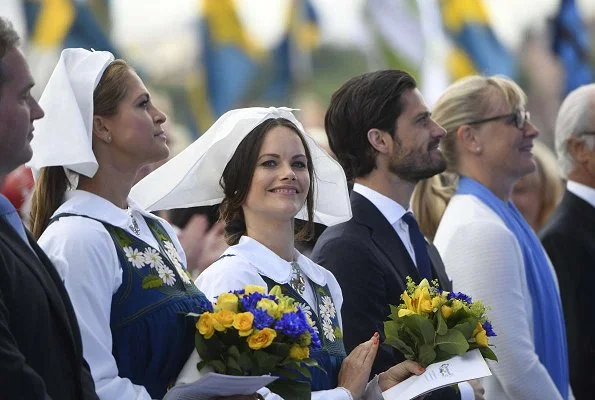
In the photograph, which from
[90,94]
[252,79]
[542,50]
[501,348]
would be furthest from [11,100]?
[542,50]

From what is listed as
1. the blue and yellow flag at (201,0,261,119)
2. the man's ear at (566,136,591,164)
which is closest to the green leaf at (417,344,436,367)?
the man's ear at (566,136,591,164)

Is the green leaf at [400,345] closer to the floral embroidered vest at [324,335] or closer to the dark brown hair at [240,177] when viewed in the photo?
the floral embroidered vest at [324,335]

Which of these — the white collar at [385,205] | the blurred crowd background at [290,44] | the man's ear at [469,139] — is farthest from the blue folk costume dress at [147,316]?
the blurred crowd background at [290,44]

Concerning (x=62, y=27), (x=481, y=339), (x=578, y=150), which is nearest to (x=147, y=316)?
(x=481, y=339)

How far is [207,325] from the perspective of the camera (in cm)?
383

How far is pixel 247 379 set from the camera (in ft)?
12.0

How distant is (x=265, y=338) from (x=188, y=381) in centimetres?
27

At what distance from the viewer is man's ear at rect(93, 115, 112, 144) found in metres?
4.11

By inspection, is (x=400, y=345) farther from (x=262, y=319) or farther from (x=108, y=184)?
(x=108, y=184)

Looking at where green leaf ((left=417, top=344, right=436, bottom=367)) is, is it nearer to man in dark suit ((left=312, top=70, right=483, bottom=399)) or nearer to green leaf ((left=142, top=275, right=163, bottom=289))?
man in dark suit ((left=312, top=70, right=483, bottom=399))

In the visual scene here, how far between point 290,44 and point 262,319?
13.2 meters

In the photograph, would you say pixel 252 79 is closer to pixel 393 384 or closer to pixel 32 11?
pixel 32 11

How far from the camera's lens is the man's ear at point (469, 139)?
6.18 m

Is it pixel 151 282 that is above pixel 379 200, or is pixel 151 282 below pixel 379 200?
above
